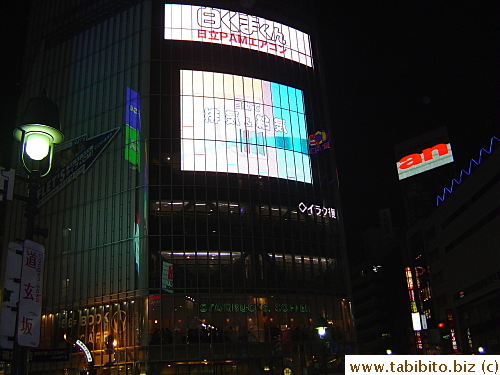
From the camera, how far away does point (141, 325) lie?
42.3m

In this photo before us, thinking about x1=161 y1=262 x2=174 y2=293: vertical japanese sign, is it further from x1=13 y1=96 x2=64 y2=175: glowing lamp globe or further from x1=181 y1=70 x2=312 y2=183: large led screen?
x1=13 y1=96 x2=64 y2=175: glowing lamp globe

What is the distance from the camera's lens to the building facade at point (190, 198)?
143ft

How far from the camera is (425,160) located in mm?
91375

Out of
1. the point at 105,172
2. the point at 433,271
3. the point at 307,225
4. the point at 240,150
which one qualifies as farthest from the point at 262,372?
the point at 433,271

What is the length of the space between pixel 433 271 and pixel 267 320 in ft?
146

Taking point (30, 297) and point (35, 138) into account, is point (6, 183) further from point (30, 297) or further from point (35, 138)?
point (30, 297)

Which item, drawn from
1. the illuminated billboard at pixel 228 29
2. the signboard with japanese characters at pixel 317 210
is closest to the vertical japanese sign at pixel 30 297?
the signboard with japanese characters at pixel 317 210

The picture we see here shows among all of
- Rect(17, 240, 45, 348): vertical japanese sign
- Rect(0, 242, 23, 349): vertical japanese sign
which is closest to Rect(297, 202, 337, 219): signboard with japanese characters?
Rect(17, 240, 45, 348): vertical japanese sign

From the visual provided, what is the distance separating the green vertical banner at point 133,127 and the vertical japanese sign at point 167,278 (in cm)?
963

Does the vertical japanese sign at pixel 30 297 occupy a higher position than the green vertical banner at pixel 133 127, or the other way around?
the green vertical banner at pixel 133 127

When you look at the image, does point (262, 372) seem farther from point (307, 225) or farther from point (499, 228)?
point (499, 228)

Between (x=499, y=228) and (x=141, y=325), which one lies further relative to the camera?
(x=499, y=228)

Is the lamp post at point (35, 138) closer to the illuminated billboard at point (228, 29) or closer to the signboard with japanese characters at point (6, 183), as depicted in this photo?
the signboard with japanese characters at point (6, 183)

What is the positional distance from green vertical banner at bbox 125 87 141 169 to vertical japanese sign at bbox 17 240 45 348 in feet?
135
